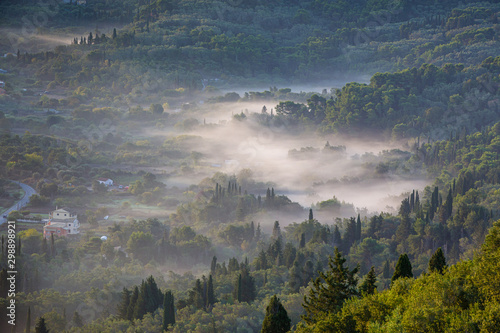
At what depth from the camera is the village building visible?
116 metres

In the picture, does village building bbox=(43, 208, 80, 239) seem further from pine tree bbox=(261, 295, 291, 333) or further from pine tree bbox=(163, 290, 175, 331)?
pine tree bbox=(261, 295, 291, 333)

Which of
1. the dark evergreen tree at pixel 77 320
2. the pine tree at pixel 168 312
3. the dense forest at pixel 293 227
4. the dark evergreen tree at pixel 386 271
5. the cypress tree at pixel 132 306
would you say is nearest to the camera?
the dense forest at pixel 293 227

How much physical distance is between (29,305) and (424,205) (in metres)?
53.0

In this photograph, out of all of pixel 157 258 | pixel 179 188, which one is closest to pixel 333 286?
pixel 157 258

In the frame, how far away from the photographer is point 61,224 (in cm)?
12031

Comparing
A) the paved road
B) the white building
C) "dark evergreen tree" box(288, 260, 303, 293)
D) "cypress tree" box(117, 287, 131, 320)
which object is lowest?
"cypress tree" box(117, 287, 131, 320)

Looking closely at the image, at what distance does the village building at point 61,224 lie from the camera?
116 meters

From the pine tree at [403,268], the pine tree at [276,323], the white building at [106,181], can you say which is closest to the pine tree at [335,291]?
the pine tree at [276,323]

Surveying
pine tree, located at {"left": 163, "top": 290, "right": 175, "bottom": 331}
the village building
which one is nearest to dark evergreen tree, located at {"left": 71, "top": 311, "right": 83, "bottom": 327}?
pine tree, located at {"left": 163, "top": 290, "right": 175, "bottom": 331}

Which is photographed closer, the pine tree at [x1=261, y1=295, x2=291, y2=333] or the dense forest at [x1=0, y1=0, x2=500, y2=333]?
the dense forest at [x1=0, y1=0, x2=500, y2=333]

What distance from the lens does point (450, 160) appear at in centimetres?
15000

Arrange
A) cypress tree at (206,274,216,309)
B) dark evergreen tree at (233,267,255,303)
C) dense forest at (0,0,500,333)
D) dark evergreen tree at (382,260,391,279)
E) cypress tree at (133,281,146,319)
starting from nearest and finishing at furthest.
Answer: dense forest at (0,0,500,333), cypress tree at (133,281,146,319), cypress tree at (206,274,216,309), dark evergreen tree at (233,267,255,303), dark evergreen tree at (382,260,391,279)

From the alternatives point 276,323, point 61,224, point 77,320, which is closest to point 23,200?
point 61,224

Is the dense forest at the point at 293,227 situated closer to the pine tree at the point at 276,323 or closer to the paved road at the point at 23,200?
the pine tree at the point at 276,323
